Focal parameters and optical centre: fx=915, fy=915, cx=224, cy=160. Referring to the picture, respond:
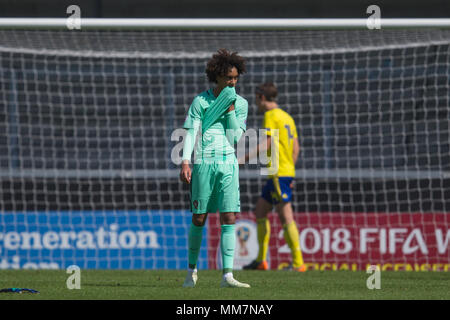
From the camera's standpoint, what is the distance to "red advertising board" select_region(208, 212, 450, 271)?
10070 millimetres

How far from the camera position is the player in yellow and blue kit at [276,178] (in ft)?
29.7

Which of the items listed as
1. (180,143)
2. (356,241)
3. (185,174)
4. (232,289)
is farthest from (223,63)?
(180,143)

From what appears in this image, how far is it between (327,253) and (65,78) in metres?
4.73

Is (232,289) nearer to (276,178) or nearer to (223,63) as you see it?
(223,63)

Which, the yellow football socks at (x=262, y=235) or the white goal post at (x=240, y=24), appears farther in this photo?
the yellow football socks at (x=262, y=235)

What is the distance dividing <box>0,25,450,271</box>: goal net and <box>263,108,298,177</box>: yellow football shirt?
95 cm

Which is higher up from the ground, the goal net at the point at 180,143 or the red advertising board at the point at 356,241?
the goal net at the point at 180,143

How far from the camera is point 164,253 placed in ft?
34.0

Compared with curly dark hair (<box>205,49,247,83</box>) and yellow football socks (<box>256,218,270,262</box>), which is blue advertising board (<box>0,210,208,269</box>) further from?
curly dark hair (<box>205,49,247,83</box>)
